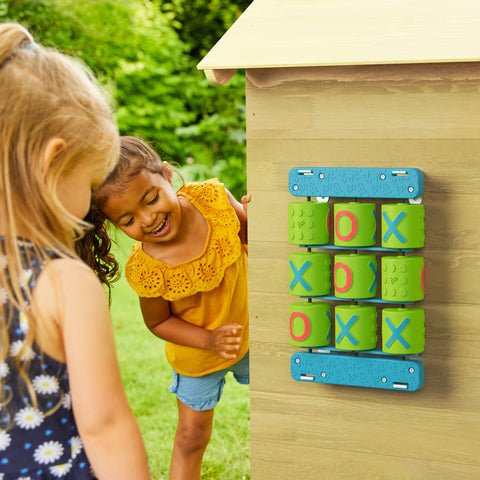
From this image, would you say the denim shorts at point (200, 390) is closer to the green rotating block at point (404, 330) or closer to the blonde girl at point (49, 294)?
the green rotating block at point (404, 330)

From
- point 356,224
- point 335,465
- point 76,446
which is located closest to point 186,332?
point 335,465

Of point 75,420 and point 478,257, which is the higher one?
point 75,420

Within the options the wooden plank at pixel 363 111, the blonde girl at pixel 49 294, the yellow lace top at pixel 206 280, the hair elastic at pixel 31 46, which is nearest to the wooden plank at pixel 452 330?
the wooden plank at pixel 363 111

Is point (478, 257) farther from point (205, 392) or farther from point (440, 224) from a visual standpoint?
point (205, 392)

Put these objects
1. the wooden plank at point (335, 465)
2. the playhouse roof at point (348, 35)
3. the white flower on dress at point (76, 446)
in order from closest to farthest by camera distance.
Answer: the white flower on dress at point (76, 446)
the playhouse roof at point (348, 35)
the wooden plank at point (335, 465)

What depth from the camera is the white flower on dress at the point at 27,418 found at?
4.67 ft

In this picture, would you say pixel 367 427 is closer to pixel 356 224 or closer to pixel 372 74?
pixel 356 224

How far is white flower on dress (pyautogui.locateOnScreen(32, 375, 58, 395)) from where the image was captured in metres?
1.41

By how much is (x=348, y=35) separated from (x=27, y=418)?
150 cm

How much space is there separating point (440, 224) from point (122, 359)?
360 cm

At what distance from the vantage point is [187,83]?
494 inches

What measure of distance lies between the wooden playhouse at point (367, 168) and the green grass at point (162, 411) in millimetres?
633

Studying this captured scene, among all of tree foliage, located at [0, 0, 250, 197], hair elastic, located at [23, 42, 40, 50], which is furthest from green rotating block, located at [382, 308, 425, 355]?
tree foliage, located at [0, 0, 250, 197]

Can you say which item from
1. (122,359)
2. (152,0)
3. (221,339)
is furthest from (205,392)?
(152,0)
